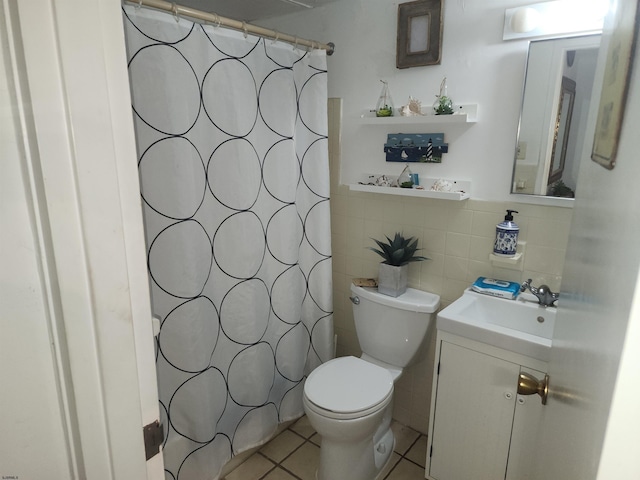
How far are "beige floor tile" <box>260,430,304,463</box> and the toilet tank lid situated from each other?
819 mm

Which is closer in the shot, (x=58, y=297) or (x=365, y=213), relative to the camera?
(x=58, y=297)

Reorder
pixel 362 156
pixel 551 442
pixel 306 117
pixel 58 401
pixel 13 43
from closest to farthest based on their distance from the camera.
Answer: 1. pixel 13 43
2. pixel 58 401
3. pixel 551 442
4. pixel 306 117
5. pixel 362 156

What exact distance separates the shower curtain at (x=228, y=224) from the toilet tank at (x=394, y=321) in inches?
9.4

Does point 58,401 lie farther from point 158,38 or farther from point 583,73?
point 583,73

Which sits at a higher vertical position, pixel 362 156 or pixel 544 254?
pixel 362 156

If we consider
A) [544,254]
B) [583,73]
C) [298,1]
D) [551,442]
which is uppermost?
[298,1]

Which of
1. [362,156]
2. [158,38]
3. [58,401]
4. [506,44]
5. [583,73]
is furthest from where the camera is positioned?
[362,156]

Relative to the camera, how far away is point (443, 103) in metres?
1.70

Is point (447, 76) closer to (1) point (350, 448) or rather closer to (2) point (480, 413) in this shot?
(2) point (480, 413)

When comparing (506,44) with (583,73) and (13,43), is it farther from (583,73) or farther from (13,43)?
(13,43)

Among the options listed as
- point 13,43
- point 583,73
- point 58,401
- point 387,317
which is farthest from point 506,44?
point 58,401

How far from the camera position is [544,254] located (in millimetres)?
1604

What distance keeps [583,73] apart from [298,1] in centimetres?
129

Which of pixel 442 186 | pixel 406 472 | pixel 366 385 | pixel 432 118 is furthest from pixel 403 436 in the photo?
pixel 432 118
